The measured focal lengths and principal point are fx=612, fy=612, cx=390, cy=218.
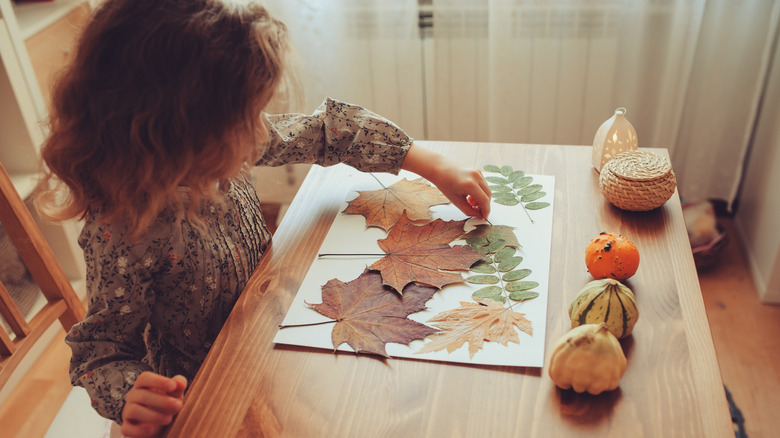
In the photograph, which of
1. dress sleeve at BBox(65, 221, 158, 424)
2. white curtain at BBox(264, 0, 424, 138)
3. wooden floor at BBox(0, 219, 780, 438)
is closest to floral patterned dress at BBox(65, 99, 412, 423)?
dress sleeve at BBox(65, 221, 158, 424)

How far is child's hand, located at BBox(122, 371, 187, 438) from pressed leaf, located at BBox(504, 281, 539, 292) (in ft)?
1.26

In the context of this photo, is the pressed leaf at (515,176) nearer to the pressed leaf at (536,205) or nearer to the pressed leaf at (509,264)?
the pressed leaf at (536,205)

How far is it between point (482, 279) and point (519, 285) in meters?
0.05

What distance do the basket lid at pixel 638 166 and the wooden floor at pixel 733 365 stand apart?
0.81 metres

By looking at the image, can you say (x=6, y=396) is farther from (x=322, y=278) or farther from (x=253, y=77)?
(x=253, y=77)

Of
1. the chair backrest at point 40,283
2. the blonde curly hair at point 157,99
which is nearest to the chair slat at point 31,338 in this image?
the chair backrest at point 40,283

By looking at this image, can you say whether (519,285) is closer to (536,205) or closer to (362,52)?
(536,205)

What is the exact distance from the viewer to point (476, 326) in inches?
27.5

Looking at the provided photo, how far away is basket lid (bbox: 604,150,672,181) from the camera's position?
84 cm

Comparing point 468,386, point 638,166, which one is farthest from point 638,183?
point 468,386

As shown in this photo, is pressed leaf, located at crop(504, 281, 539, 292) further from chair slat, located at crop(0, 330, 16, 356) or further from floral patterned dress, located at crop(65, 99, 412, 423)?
chair slat, located at crop(0, 330, 16, 356)

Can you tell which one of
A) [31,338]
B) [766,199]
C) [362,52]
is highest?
[362,52]

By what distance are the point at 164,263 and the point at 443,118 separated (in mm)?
1216

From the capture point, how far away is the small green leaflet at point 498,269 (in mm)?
737
